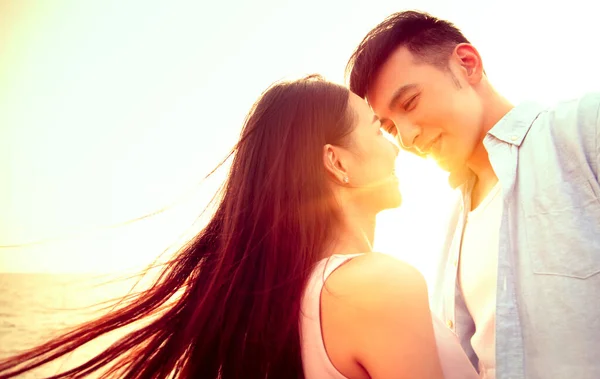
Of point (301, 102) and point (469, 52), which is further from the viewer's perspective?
point (469, 52)

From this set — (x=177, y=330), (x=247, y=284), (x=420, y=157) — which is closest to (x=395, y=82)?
(x=420, y=157)

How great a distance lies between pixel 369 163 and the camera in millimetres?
2154

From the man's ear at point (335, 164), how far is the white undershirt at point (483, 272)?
1051 millimetres

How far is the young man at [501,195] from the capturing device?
1711 millimetres

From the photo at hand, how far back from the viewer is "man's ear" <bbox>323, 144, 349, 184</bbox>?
199 centimetres

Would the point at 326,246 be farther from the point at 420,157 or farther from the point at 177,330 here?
the point at 420,157

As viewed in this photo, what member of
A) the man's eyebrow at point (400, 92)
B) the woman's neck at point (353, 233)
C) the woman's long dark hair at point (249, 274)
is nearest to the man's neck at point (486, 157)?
the man's eyebrow at point (400, 92)

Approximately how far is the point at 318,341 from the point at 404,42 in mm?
2309

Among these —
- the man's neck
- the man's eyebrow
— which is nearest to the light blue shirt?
the man's neck

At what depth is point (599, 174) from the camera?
1.76 m

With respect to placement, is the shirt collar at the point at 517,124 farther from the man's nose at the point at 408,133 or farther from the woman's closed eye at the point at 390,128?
the woman's closed eye at the point at 390,128

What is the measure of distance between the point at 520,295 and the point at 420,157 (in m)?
1.36

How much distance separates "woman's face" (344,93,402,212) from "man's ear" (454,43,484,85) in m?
0.91

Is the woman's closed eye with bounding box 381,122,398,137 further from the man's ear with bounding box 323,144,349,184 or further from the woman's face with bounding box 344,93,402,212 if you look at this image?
the man's ear with bounding box 323,144,349,184
